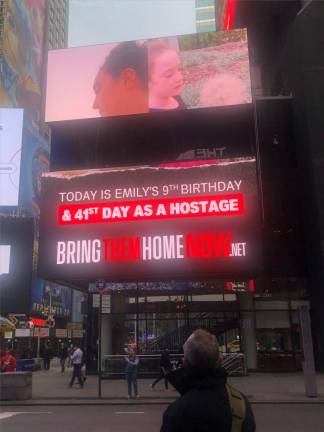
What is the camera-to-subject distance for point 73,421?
11578 mm

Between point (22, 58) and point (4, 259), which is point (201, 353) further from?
point (22, 58)

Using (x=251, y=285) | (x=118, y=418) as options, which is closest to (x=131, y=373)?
(x=118, y=418)

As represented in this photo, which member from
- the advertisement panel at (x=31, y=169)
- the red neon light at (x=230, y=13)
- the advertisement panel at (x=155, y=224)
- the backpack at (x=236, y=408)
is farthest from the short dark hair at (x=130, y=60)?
the advertisement panel at (x=31, y=169)

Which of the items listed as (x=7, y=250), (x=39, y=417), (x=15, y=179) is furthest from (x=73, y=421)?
(x=15, y=179)

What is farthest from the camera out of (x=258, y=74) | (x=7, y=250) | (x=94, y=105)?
(x=258, y=74)

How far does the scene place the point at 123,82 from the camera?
28172 mm

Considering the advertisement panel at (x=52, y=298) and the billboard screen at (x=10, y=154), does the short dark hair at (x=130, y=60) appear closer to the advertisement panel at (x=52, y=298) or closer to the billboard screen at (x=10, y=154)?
the billboard screen at (x=10, y=154)

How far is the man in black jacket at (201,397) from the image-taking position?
2656 mm

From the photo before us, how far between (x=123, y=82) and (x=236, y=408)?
27.1 meters

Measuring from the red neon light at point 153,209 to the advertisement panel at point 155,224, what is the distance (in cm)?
4

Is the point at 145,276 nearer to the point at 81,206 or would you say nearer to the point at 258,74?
the point at 81,206

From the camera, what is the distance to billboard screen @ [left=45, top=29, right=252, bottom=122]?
26484 millimetres

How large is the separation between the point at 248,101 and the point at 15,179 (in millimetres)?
13305

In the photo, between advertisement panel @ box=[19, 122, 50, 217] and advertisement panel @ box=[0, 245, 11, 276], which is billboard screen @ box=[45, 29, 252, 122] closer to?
advertisement panel @ box=[0, 245, 11, 276]
